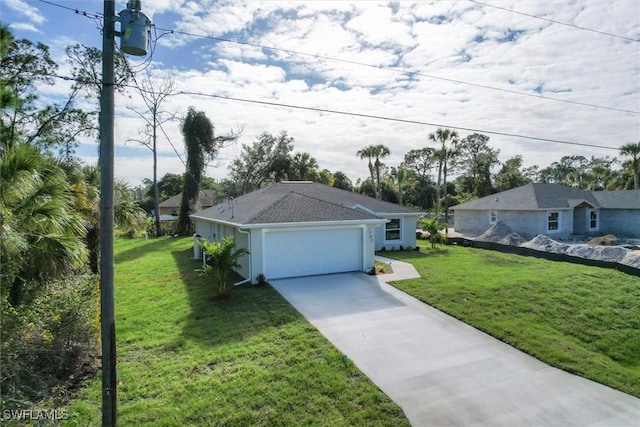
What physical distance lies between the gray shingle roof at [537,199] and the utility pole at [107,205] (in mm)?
26097

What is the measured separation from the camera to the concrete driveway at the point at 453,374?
5.02m

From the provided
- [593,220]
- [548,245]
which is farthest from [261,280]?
[593,220]

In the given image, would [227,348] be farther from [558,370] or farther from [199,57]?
[199,57]

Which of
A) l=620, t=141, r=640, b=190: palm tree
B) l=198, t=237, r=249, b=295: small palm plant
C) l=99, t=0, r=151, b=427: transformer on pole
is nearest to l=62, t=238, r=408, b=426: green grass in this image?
l=99, t=0, r=151, b=427: transformer on pole

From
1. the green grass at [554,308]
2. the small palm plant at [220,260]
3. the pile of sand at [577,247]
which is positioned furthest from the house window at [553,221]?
the small palm plant at [220,260]

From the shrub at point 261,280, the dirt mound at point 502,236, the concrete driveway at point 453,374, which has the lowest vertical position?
the concrete driveway at point 453,374

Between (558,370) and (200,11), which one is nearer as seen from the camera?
(558,370)

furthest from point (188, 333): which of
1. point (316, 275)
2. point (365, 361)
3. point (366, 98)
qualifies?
point (366, 98)

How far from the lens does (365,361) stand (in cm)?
646

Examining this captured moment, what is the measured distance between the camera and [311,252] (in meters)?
12.9

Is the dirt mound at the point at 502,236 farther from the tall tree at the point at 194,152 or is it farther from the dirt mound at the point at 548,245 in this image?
the tall tree at the point at 194,152

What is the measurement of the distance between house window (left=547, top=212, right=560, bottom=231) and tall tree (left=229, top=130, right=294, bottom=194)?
25.8 meters

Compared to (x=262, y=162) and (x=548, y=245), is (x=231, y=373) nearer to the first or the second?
(x=548, y=245)

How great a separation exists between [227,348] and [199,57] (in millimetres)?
7540
